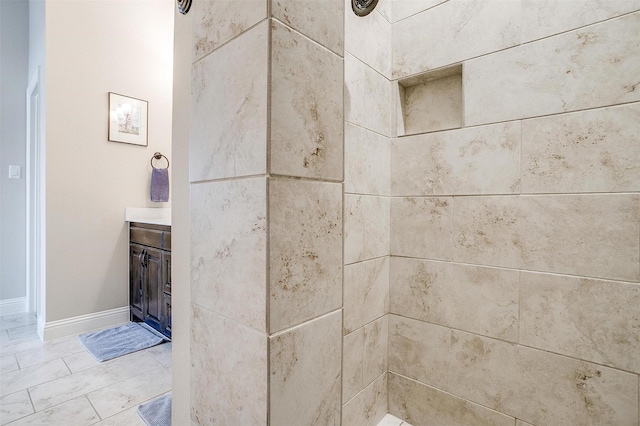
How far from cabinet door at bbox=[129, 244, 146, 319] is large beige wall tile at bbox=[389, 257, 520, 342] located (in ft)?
6.84

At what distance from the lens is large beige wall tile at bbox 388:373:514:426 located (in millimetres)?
1344

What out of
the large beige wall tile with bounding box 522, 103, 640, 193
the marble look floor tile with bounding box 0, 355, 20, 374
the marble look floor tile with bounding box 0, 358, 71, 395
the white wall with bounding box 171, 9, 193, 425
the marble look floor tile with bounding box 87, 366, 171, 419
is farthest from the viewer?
the marble look floor tile with bounding box 0, 355, 20, 374

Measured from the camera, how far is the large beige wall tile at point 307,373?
0.50 meters

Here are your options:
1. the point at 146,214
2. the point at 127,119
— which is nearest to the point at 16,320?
the point at 146,214

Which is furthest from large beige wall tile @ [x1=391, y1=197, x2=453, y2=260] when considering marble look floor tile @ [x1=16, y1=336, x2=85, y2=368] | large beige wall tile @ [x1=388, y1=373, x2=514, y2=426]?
marble look floor tile @ [x1=16, y1=336, x2=85, y2=368]

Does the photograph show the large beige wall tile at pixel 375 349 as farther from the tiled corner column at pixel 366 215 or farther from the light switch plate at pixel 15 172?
the light switch plate at pixel 15 172

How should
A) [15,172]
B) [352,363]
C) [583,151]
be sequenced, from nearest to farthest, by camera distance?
1. [583,151]
2. [352,363]
3. [15,172]

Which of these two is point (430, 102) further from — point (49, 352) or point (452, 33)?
point (49, 352)

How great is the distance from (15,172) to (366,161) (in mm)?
3414

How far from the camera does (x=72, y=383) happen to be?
1854mm

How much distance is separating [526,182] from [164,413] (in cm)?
200

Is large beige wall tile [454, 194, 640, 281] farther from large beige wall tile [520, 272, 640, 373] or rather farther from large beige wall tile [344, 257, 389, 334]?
large beige wall tile [344, 257, 389, 334]

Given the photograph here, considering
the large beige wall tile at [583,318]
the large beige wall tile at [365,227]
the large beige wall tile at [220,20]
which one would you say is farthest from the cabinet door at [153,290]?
the large beige wall tile at [583,318]

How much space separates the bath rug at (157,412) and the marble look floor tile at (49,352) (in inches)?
39.5
